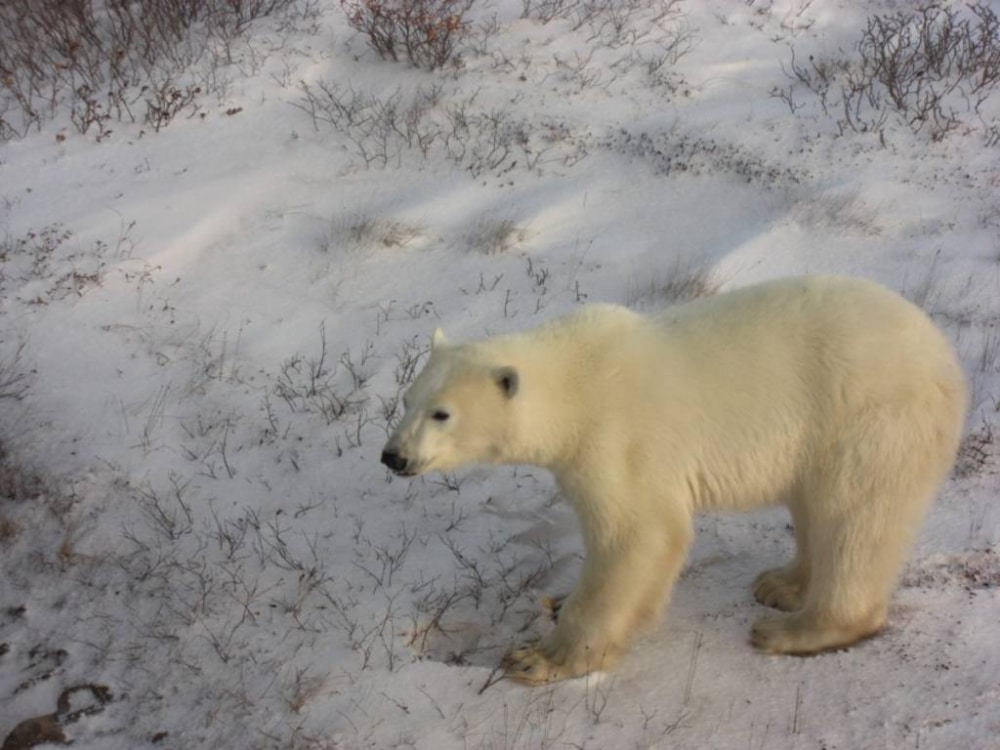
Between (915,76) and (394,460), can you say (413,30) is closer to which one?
(915,76)

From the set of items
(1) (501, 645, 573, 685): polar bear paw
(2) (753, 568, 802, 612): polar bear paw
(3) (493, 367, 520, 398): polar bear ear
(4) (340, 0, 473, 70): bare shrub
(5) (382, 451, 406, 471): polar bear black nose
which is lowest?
(2) (753, 568, 802, 612): polar bear paw

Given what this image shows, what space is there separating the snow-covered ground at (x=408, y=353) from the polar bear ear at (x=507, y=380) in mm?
1185

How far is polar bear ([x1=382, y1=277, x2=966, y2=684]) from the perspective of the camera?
3049mm

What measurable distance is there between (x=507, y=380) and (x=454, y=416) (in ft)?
0.73

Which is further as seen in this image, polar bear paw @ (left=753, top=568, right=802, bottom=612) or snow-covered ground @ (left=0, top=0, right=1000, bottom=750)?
polar bear paw @ (left=753, top=568, right=802, bottom=612)

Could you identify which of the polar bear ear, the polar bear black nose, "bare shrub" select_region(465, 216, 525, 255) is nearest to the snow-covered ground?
"bare shrub" select_region(465, 216, 525, 255)

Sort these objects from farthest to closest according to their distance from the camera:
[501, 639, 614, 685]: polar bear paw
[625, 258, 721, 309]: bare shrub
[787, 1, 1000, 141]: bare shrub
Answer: [787, 1, 1000, 141]: bare shrub → [625, 258, 721, 309]: bare shrub → [501, 639, 614, 685]: polar bear paw

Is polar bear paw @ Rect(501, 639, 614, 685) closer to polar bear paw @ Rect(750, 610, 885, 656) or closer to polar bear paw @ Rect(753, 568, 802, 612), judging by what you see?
polar bear paw @ Rect(750, 610, 885, 656)

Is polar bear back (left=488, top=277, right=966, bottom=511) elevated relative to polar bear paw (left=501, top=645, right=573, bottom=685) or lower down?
elevated

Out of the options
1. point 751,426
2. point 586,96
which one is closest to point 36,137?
point 586,96

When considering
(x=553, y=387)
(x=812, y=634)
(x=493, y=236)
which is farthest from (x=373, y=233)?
(x=812, y=634)

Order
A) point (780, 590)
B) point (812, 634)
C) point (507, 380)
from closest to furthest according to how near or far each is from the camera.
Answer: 1. point (507, 380)
2. point (812, 634)
3. point (780, 590)

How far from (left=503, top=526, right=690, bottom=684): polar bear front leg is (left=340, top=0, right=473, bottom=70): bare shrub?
6.40 m

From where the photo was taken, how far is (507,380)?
3.00 meters
